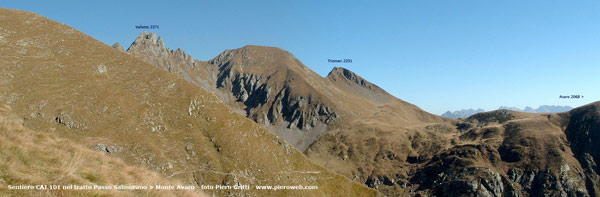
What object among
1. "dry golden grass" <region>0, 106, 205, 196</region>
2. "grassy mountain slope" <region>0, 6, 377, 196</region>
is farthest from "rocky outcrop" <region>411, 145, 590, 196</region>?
"dry golden grass" <region>0, 106, 205, 196</region>

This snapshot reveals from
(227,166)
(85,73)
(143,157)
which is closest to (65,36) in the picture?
(85,73)

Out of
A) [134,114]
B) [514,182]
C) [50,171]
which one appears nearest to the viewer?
[50,171]

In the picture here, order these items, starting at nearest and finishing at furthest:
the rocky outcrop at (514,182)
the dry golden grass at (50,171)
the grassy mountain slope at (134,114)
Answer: the dry golden grass at (50,171), the grassy mountain slope at (134,114), the rocky outcrop at (514,182)

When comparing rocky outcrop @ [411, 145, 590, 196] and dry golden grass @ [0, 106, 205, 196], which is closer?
dry golden grass @ [0, 106, 205, 196]

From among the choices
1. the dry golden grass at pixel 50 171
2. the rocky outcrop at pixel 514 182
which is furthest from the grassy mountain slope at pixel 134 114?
the rocky outcrop at pixel 514 182

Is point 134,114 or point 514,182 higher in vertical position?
point 134,114

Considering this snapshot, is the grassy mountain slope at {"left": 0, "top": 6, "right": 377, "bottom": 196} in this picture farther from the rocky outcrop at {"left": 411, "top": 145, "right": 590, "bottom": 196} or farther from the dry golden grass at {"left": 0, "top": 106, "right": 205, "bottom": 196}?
the rocky outcrop at {"left": 411, "top": 145, "right": 590, "bottom": 196}

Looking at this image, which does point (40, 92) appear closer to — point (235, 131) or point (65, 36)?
point (65, 36)

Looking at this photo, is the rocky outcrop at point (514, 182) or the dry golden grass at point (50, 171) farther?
the rocky outcrop at point (514, 182)

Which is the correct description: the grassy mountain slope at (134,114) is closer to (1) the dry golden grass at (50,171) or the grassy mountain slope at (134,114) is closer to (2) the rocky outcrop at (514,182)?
(1) the dry golden grass at (50,171)

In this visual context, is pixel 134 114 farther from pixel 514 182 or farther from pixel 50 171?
pixel 514 182

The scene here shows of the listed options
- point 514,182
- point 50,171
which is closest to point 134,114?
point 50,171

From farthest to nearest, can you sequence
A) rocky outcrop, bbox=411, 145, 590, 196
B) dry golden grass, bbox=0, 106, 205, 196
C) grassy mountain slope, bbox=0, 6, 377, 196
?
rocky outcrop, bbox=411, 145, 590, 196 < grassy mountain slope, bbox=0, 6, 377, 196 < dry golden grass, bbox=0, 106, 205, 196
